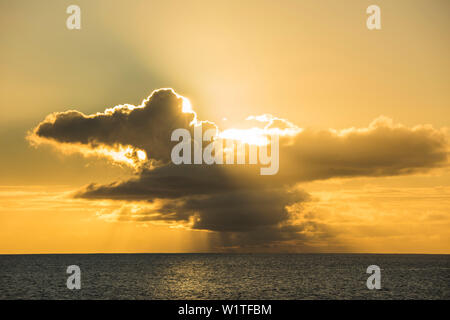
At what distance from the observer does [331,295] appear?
7756 cm
